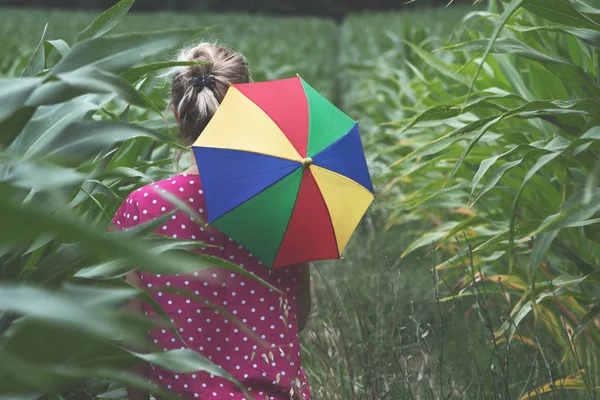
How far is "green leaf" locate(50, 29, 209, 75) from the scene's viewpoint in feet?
4.72

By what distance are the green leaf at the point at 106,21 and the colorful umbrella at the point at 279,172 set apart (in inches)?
13.5

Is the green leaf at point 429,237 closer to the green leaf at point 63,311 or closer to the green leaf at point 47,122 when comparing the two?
the green leaf at point 47,122

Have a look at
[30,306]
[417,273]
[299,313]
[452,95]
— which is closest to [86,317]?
[30,306]

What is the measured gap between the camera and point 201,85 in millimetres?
2152

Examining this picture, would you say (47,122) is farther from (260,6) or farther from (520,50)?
(260,6)

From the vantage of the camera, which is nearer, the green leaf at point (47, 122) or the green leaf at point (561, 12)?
the green leaf at point (47, 122)

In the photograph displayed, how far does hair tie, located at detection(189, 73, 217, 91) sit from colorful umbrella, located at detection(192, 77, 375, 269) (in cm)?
8

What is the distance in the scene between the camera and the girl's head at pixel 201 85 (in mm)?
2141

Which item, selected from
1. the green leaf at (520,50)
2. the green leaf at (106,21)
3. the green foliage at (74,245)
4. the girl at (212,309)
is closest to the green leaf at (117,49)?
the green foliage at (74,245)

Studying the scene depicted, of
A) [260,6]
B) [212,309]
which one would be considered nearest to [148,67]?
[212,309]

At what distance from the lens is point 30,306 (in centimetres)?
88

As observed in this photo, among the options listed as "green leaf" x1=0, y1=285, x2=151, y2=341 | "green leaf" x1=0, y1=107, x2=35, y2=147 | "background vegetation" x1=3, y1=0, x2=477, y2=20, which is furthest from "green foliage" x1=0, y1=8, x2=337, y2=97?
"background vegetation" x1=3, y1=0, x2=477, y2=20

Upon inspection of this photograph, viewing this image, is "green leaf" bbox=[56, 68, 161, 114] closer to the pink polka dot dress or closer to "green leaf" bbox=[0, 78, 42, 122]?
"green leaf" bbox=[0, 78, 42, 122]

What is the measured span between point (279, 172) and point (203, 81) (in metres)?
0.31
